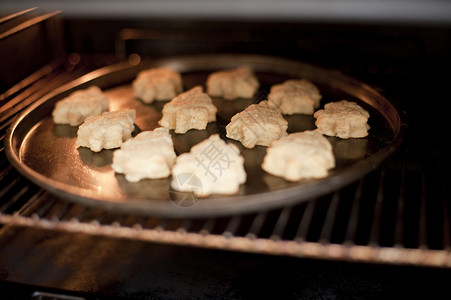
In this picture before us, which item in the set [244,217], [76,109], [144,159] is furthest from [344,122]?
[76,109]

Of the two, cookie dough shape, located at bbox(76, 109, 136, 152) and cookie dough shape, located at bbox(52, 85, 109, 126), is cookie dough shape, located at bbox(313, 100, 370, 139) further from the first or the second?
cookie dough shape, located at bbox(52, 85, 109, 126)

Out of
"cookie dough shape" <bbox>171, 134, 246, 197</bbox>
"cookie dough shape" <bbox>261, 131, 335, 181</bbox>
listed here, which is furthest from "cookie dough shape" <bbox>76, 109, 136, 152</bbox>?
"cookie dough shape" <bbox>261, 131, 335, 181</bbox>

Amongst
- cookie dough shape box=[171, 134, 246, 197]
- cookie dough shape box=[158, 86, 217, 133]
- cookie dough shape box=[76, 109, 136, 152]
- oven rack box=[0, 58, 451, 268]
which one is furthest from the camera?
cookie dough shape box=[158, 86, 217, 133]

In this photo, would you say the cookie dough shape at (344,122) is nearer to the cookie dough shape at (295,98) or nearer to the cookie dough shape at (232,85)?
the cookie dough shape at (295,98)

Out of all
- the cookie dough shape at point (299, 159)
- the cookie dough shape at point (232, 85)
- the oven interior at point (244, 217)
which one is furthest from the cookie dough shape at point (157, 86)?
the cookie dough shape at point (299, 159)

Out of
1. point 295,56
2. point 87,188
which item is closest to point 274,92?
point 295,56

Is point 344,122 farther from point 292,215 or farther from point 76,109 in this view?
point 76,109
